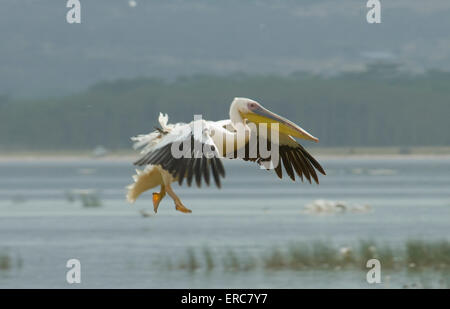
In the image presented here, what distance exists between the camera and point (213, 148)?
27.3 ft

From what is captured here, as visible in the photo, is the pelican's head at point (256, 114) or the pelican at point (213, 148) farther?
the pelican's head at point (256, 114)

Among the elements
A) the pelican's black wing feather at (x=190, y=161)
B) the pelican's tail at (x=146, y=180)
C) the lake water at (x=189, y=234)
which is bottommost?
the lake water at (x=189, y=234)

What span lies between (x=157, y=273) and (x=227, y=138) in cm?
2534

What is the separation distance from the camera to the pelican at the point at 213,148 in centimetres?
820

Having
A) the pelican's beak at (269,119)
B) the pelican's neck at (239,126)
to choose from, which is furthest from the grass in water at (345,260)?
the pelican's neck at (239,126)

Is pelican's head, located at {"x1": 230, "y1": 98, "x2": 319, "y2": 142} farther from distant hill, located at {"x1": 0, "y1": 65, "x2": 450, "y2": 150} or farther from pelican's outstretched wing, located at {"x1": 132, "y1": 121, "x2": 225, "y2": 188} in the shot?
distant hill, located at {"x1": 0, "y1": 65, "x2": 450, "y2": 150}

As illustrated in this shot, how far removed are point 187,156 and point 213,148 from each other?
0.26 m

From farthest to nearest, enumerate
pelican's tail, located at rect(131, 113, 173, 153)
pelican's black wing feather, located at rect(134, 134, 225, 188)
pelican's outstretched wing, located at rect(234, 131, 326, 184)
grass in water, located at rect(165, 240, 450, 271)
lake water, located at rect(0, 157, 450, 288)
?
lake water, located at rect(0, 157, 450, 288) < grass in water, located at rect(165, 240, 450, 271) < pelican's outstretched wing, located at rect(234, 131, 326, 184) < pelican's tail, located at rect(131, 113, 173, 153) < pelican's black wing feather, located at rect(134, 134, 225, 188)

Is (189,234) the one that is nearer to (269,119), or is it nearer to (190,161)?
(269,119)

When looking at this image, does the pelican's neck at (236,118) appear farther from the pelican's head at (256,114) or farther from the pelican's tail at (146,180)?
the pelican's tail at (146,180)

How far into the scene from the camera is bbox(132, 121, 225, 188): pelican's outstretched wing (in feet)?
26.6

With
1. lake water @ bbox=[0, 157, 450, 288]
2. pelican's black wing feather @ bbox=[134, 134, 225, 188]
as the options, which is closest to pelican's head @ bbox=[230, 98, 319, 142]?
pelican's black wing feather @ bbox=[134, 134, 225, 188]

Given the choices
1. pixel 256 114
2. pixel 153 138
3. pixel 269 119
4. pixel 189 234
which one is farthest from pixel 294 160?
pixel 189 234
